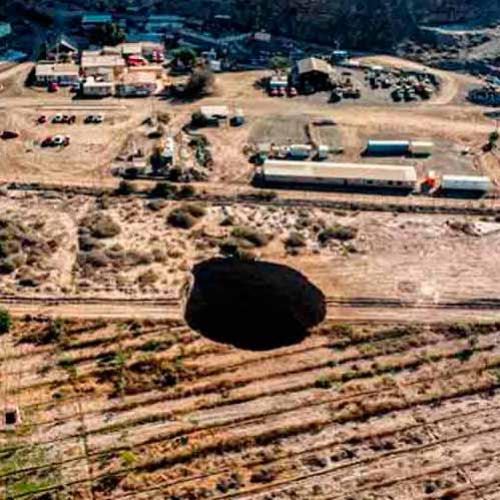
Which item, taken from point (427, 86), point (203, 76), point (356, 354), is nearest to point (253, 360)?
point (356, 354)

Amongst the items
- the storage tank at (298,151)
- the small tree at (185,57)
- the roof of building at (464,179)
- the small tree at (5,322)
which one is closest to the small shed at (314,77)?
the small tree at (185,57)

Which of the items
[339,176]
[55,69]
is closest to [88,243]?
[339,176]

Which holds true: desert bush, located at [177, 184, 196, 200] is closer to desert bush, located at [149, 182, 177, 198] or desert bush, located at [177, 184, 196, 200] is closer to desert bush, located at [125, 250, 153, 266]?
desert bush, located at [149, 182, 177, 198]

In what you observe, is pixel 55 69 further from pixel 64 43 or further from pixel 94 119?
pixel 94 119

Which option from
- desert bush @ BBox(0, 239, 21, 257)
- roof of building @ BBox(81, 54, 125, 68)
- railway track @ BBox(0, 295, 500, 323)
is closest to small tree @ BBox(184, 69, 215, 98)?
roof of building @ BBox(81, 54, 125, 68)

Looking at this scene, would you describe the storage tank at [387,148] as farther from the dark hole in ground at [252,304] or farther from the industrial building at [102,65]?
the industrial building at [102,65]

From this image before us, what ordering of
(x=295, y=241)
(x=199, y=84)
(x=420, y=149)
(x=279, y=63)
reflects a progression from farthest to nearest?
(x=279, y=63) → (x=199, y=84) → (x=420, y=149) → (x=295, y=241)

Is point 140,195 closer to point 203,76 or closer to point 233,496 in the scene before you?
point 203,76
